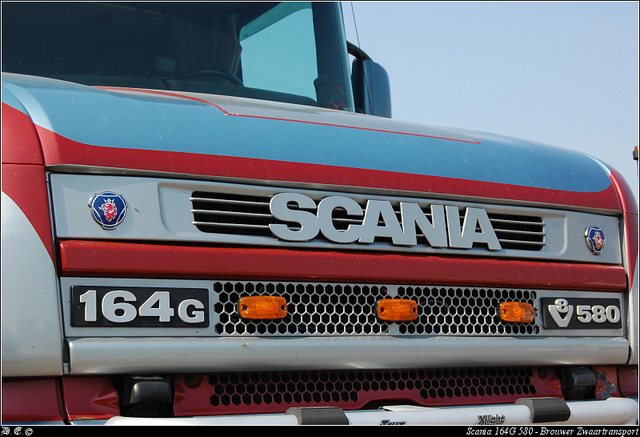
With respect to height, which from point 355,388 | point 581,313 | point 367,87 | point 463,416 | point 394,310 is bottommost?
point 463,416

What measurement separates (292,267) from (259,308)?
0.18m

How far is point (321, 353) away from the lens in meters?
2.53

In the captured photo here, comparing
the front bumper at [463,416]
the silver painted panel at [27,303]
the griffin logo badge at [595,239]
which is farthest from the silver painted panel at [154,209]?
the griffin logo badge at [595,239]

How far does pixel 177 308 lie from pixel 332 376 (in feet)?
2.15

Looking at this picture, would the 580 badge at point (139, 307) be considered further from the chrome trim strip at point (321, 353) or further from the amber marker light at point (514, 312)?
the amber marker light at point (514, 312)

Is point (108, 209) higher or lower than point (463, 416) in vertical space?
higher

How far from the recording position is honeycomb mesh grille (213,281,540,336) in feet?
8.16

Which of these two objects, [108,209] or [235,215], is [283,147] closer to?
[235,215]

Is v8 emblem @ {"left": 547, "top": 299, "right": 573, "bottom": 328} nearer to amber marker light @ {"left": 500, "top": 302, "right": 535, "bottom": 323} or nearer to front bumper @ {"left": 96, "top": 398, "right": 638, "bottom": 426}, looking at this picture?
amber marker light @ {"left": 500, "top": 302, "right": 535, "bottom": 323}

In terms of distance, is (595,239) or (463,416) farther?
(595,239)

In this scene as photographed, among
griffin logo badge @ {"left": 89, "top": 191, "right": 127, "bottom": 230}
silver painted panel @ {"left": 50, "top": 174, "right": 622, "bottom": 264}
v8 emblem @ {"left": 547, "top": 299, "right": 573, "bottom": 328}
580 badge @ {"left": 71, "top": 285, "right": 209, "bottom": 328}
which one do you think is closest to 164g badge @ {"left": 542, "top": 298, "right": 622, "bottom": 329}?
v8 emblem @ {"left": 547, "top": 299, "right": 573, "bottom": 328}

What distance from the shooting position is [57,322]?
2.18 metres

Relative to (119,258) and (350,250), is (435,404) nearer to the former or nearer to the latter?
(350,250)

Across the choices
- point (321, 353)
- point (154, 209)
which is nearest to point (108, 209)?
point (154, 209)
